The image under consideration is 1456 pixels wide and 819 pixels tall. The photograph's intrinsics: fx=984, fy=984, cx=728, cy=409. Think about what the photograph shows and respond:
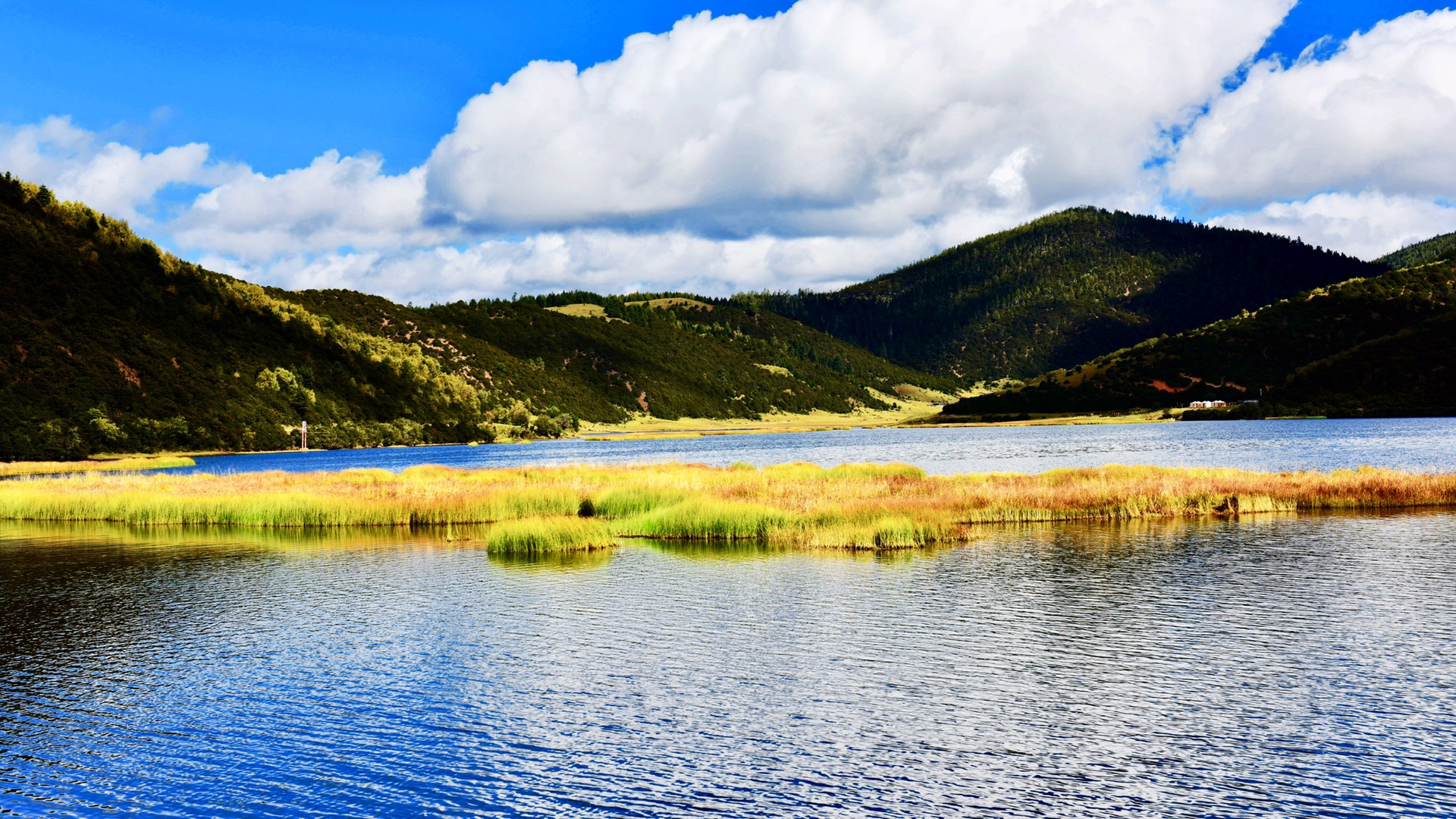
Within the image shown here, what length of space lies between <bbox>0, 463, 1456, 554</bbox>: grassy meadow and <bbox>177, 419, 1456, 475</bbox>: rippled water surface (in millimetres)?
20327

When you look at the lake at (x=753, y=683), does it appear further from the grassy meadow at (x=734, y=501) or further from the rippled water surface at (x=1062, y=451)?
the rippled water surface at (x=1062, y=451)

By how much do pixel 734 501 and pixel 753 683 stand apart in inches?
1024

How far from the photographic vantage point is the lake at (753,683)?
14.4 metres

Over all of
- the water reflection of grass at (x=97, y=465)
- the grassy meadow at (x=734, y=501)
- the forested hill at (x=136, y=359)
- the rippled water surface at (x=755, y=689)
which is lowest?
the rippled water surface at (x=755, y=689)

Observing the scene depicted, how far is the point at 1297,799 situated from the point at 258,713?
57.5ft

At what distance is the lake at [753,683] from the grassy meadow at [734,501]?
403 centimetres

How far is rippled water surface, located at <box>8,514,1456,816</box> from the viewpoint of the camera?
1441 centimetres

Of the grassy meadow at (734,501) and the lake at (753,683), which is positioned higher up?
the grassy meadow at (734,501)

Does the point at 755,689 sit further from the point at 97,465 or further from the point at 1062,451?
the point at 97,465

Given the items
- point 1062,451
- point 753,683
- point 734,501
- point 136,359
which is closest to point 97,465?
point 136,359

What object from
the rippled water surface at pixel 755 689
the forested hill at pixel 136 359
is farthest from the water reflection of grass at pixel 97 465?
the rippled water surface at pixel 755 689

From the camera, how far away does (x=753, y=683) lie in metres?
19.8

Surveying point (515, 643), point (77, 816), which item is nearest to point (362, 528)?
point (515, 643)

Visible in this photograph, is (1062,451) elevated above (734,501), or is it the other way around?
(1062,451)
